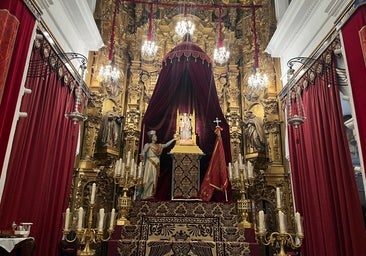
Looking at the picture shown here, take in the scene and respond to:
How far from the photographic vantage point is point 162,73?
702 centimetres

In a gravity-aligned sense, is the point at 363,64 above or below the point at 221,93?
below

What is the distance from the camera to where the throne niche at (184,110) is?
679 cm

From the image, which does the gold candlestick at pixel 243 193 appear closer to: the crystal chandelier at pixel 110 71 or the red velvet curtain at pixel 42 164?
the red velvet curtain at pixel 42 164

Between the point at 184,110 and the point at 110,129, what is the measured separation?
6.06ft

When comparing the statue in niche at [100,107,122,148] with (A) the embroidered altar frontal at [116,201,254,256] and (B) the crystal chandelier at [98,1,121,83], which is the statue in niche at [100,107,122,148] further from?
(A) the embroidered altar frontal at [116,201,254,256]

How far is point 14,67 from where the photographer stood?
3992 mm

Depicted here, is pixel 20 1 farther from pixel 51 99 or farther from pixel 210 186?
pixel 210 186

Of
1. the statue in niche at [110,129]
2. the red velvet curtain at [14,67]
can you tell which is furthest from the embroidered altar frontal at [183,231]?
the red velvet curtain at [14,67]

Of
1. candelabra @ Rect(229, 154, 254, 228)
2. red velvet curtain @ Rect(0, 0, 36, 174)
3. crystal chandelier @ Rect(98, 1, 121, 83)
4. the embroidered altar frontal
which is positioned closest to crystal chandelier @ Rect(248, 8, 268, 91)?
candelabra @ Rect(229, 154, 254, 228)

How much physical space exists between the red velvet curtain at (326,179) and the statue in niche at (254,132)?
121cm

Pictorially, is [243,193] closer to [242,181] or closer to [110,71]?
[242,181]

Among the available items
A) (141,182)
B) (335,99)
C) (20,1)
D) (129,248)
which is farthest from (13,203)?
(335,99)

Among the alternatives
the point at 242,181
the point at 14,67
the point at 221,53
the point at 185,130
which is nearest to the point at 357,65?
the point at 242,181

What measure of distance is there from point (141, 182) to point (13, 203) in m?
2.34
